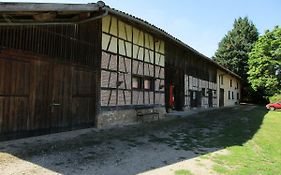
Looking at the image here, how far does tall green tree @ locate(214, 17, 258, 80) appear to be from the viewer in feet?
150

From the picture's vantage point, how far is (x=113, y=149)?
26.6 feet

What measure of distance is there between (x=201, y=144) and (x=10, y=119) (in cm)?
611

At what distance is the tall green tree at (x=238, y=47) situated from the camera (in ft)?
150

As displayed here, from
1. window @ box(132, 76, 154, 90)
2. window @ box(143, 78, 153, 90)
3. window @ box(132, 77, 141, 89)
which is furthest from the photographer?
window @ box(143, 78, 153, 90)

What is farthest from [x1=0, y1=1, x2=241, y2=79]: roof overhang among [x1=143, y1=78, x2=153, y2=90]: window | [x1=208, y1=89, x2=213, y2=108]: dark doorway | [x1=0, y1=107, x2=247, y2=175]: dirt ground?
[x1=208, y1=89, x2=213, y2=108]: dark doorway

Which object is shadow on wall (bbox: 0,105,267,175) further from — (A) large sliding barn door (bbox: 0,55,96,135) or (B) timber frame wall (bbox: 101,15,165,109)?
(B) timber frame wall (bbox: 101,15,165,109)

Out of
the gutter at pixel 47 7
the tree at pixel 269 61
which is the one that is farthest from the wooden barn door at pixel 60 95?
the tree at pixel 269 61

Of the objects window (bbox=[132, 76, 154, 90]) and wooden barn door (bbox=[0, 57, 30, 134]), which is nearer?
wooden barn door (bbox=[0, 57, 30, 134])

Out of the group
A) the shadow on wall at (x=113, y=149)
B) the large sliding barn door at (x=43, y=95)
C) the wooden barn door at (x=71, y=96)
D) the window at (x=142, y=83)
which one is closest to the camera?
the shadow on wall at (x=113, y=149)

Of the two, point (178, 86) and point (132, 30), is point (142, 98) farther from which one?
point (178, 86)

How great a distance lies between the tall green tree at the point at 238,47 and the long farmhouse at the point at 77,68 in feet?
94.9

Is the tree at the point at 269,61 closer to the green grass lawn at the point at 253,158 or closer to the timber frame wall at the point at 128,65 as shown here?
the timber frame wall at the point at 128,65

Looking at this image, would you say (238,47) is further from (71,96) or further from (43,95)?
→ (43,95)

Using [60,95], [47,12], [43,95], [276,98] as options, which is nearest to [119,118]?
[60,95]
